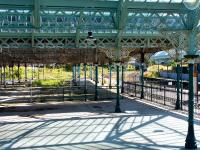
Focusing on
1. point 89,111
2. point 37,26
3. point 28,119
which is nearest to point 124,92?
point 89,111

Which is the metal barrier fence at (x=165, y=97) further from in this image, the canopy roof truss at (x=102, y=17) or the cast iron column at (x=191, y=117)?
the cast iron column at (x=191, y=117)

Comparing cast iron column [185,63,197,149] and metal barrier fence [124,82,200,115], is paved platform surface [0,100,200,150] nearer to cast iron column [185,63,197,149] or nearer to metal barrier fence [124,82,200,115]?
cast iron column [185,63,197,149]

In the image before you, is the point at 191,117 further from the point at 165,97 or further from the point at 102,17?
the point at 165,97

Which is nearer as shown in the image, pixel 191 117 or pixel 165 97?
pixel 191 117

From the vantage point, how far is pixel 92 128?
63.0 ft

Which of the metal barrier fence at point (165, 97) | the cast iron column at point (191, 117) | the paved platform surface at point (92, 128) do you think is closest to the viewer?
the cast iron column at point (191, 117)

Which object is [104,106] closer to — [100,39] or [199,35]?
[100,39]

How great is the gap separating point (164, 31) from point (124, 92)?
941 inches

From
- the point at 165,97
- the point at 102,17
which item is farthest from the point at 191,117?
the point at 165,97

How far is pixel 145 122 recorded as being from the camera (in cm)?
2058

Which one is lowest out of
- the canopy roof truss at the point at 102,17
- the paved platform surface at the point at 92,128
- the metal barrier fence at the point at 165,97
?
the paved platform surface at the point at 92,128

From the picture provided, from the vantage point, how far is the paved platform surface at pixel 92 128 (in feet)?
51.3

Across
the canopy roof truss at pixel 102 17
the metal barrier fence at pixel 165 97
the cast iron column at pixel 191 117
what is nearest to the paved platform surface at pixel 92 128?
the cast iron column at pixel 191 117

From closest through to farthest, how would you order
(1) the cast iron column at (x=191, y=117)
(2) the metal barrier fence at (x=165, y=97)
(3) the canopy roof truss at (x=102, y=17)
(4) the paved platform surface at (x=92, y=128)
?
(1) the cast iron column at (x=191, y=117) → (3) the canopy roof truss at (x=102, y=17) → (4) the paved platform surface at (x=92, y=128) → (2) the metal barrier fence at (x=165, y=97)
